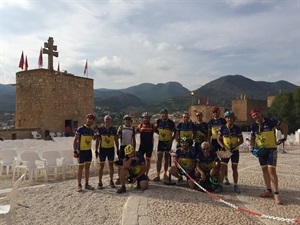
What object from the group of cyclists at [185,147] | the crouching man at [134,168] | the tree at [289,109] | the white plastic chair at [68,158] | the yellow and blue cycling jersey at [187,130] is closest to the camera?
the group of cyclists at [185,147]

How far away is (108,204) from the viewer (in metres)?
5.68

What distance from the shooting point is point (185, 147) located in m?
6.98

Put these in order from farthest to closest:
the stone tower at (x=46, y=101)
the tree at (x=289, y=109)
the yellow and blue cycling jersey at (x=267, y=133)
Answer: the tree at (x=289, y=109) → the stone tower at (x=46, y=101) → the yellow and blue cycling jersey at (x=267, y=133)

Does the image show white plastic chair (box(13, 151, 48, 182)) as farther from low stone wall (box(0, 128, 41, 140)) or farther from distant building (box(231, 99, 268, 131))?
distant building (box(231, 99, 268, 131))

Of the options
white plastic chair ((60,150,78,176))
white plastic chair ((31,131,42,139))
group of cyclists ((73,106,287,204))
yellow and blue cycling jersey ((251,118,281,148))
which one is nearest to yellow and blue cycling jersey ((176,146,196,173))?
group of cyclists ((73,106,287,204))

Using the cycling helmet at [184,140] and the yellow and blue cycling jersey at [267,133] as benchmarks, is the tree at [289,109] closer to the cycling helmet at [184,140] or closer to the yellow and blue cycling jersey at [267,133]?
the cycling helmet at [184,140]

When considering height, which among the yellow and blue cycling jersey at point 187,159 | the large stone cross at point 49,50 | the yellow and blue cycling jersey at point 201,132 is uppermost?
the large stone cross at point 49,50

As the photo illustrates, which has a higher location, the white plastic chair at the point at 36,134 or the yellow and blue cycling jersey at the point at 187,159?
the yellow and blue cycling jersey at the point at 187,159

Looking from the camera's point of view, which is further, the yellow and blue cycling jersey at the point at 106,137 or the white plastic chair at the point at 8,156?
the white plastic chair at the point at 8,156

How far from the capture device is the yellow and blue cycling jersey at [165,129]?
295 inches

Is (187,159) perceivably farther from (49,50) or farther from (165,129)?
(49,50)

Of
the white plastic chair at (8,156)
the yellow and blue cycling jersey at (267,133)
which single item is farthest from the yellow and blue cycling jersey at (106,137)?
the white plastic chair at (8,156)

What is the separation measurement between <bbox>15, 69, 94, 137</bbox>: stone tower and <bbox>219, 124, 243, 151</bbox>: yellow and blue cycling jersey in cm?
1577

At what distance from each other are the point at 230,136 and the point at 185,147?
3.28ft
